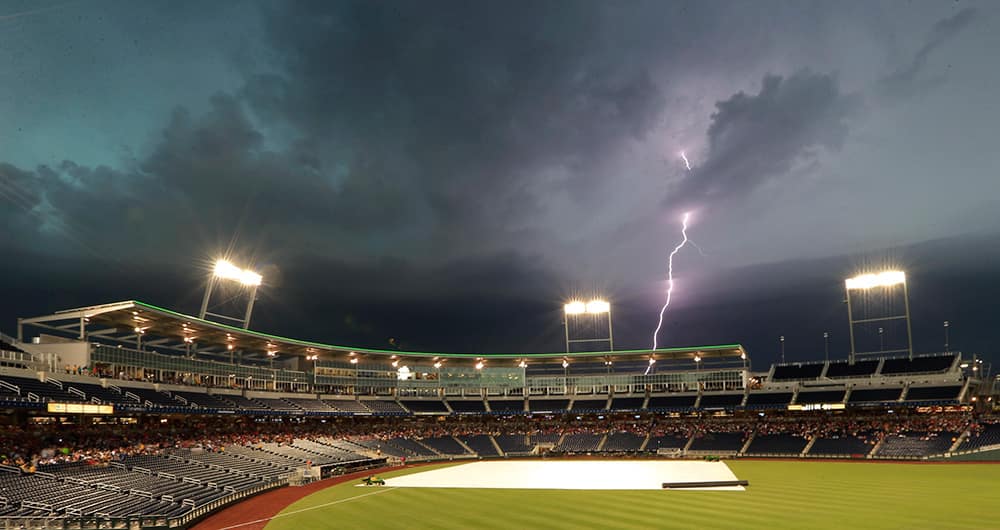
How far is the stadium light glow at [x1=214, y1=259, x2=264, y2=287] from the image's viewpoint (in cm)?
6006

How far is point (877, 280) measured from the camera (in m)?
75.9

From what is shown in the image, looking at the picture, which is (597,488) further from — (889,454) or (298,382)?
(298,382)

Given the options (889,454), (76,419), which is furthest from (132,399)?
(889,454)

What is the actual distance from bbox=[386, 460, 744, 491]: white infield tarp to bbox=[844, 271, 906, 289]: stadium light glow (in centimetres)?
3286

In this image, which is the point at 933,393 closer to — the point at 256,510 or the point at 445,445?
the point at 445,445

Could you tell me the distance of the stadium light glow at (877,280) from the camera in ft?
245

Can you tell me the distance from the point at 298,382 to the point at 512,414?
99.0ft

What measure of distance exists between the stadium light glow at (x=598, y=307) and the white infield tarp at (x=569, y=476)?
32.7 metres

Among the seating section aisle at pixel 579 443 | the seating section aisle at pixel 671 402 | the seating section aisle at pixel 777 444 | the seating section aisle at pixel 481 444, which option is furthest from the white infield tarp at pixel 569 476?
Result: the seating section aisle at pixel 671 402

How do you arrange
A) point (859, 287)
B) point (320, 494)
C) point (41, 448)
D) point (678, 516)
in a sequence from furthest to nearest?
point (859, 287) → point (320, 494) → point (41, 448) → point (678, 516)

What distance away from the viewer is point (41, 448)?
3862 centimetres

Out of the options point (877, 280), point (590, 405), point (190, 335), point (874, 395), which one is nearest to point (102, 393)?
point (190, 335)

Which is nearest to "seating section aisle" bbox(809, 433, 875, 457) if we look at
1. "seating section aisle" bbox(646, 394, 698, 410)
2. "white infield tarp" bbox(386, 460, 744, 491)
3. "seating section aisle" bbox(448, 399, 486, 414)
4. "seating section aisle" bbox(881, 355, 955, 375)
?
"seating section aisle" bbox(881, 355, 955, 375)

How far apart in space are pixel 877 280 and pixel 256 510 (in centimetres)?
7535
